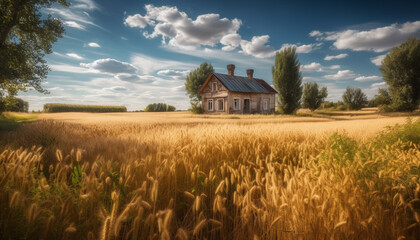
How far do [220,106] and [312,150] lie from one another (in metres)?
25.9

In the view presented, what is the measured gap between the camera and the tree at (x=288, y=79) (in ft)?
100

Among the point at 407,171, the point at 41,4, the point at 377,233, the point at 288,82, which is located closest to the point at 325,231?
the point at 377,233

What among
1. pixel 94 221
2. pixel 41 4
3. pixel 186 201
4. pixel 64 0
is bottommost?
pixel 186 201

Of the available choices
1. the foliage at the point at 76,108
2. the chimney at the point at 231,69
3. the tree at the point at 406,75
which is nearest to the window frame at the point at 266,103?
the chimney at the point at 231,69

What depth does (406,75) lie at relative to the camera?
2873 cm

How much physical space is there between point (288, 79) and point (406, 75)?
16.3m

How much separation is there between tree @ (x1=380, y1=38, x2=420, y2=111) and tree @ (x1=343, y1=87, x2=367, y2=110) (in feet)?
51.4

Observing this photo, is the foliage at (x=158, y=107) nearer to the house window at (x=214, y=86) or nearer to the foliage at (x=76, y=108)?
the foliage at (x=76, y=108)

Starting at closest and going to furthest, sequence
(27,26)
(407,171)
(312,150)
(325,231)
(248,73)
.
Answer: (325,231) → (407,171) → (312,150) → (27,26) → (248,73)

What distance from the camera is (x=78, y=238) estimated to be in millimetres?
1351

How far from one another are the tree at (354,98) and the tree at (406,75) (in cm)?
1566

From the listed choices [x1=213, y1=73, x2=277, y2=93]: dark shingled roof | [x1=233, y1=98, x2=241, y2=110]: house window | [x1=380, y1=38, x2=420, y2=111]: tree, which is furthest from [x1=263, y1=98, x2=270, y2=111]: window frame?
[x1=380, y1=38, x2=420, y2=111]: tree

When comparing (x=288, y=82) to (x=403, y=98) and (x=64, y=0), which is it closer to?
(x=403, y=98)

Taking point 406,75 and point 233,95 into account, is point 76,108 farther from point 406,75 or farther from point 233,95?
point 406,75
